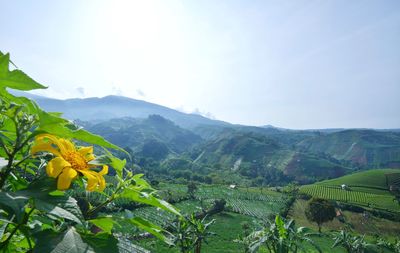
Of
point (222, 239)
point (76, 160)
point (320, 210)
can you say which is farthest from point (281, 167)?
point (76, 160)

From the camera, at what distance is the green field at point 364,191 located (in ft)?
301

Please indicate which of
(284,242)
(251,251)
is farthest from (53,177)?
(284,242)

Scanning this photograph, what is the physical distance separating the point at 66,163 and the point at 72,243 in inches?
9.5

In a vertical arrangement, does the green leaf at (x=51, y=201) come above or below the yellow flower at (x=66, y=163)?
below

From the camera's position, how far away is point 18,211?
0.74 meters

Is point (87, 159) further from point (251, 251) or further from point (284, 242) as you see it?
point (284, 242)

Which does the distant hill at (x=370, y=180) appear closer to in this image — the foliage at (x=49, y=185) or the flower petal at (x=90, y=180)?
the foliage at (x=49, y=185)

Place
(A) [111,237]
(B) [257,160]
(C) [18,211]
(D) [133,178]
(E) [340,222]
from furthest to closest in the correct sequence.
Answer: (B) [257,160], (E) [340,222], (D) [133,178], (A) [111,237], (C) [18,211]

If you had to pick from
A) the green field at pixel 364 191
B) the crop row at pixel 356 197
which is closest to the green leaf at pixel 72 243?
the green field at pixel 364 191

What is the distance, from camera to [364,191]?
109 metres

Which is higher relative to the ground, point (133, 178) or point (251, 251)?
point (133, 178)

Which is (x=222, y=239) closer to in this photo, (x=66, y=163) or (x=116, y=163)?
(x=116, y=163)

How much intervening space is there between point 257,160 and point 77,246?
194564 mm

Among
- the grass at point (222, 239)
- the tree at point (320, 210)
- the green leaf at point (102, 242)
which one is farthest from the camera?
the tree at point (320, 210)
